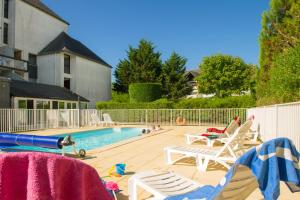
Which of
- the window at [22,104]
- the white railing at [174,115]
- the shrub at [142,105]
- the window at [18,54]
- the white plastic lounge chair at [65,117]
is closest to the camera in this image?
the window at [22,104]

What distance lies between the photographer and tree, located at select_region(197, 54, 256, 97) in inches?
1606

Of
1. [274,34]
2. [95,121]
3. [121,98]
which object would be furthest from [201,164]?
[121,98]

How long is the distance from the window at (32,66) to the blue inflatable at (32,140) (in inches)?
942

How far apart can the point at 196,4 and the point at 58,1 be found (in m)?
17.6

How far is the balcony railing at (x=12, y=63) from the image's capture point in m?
23.0

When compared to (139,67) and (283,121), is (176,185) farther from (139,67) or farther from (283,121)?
(139,67)

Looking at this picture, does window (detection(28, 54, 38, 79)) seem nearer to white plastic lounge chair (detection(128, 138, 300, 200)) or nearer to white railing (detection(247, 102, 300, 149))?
white railing (detection(247, 102, 300, 149))

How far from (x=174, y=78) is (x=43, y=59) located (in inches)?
656

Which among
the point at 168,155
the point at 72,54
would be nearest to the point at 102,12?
the point at 72,54

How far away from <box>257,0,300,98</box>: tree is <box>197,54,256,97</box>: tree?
2411 cm

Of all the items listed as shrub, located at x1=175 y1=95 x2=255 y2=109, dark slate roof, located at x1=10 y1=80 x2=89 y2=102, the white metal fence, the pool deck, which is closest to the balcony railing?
dark slate roof, located at x1=10 y1=80 x2=89 y2=102

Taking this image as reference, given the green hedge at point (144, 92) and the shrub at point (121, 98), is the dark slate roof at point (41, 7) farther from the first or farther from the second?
the green hedge at point (144, 92)

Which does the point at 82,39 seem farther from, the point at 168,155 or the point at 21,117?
the point at 168,155

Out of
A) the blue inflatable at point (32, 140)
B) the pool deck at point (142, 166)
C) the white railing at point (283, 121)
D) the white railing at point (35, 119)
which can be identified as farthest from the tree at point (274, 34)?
the white railing at point (35, 119)
